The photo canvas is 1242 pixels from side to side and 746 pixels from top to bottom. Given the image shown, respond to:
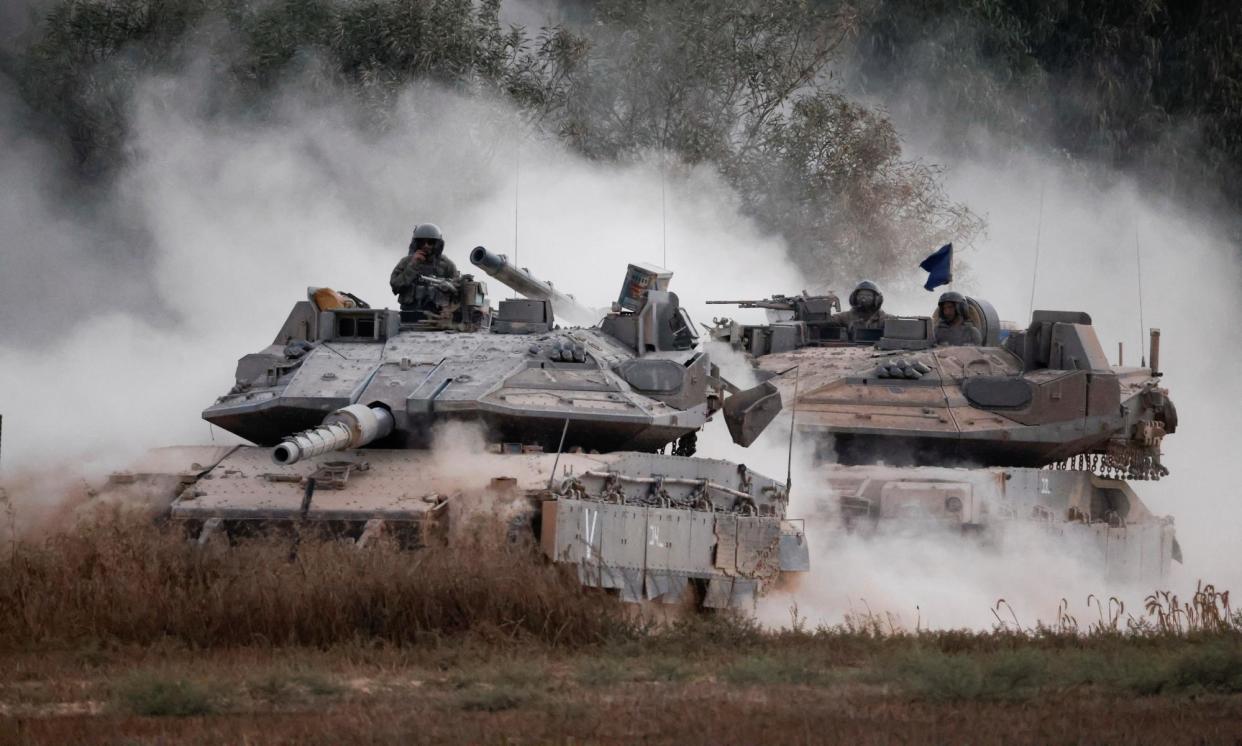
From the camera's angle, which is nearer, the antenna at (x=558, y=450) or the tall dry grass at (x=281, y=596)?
the tall dry grass at (x=281, y=596)

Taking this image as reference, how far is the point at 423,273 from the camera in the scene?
19984mm

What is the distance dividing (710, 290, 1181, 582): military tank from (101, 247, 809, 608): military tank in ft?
6.84

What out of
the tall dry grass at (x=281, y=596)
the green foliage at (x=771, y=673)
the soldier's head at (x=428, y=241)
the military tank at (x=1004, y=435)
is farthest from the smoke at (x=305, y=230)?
the green foliage at (x=771, y=673)

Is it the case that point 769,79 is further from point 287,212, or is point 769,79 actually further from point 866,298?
point 866,298

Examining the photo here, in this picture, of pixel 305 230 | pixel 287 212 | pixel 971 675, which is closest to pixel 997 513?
pixel 971 675

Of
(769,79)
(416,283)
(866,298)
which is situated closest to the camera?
(416,283)

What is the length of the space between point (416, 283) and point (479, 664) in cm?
735

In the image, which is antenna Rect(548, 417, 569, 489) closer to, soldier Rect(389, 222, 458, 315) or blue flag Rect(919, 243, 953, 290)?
soldier Rect(389, 222, 458, 315)

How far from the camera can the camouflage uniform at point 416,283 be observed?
19.8 meters

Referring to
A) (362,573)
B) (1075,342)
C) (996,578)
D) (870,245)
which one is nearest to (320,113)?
(870,245)

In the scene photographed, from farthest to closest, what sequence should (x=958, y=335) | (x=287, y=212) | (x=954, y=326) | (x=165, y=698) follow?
(x=287, y=212) → (x=954, y=326) → (x=958, y=335) → (x=165, y=698)

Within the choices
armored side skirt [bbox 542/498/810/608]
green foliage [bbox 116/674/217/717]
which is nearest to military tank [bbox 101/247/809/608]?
armored side skirt [bbox 542/498/810/608]

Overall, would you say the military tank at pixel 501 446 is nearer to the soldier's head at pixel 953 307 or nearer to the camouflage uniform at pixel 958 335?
the camouflage uniform at pixel 958 335

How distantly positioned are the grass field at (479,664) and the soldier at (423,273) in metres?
5.03
